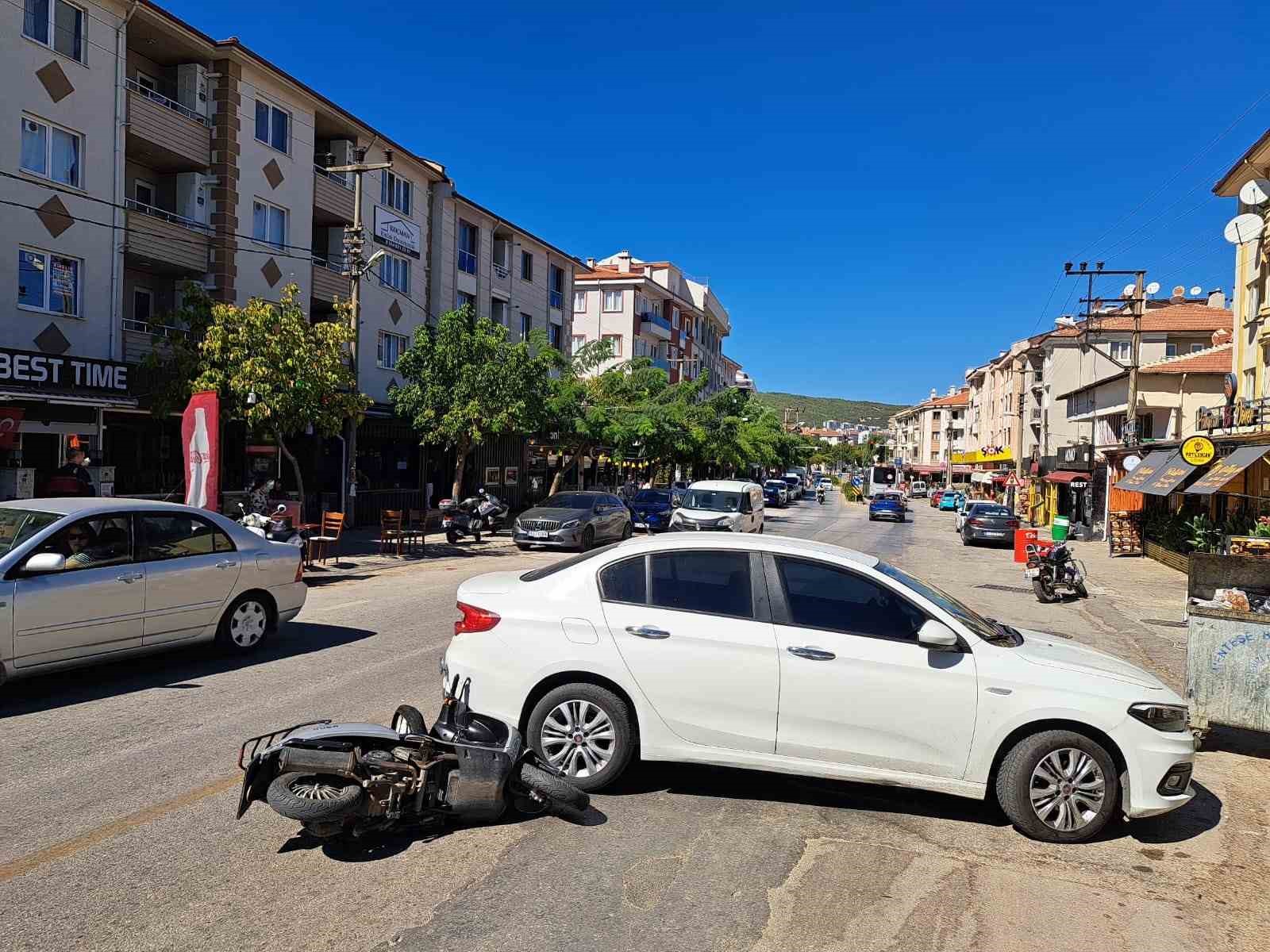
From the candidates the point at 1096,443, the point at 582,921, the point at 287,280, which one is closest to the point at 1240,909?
the point at 582,921

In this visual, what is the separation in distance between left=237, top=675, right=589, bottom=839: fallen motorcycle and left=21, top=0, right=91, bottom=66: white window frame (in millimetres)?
20139

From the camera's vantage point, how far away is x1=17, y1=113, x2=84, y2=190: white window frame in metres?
18.7

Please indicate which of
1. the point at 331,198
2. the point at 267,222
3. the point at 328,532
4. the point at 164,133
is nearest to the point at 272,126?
the point at 267,222

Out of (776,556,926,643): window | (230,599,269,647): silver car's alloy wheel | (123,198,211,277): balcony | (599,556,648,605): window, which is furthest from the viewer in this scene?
(123,198,211,277): balcony

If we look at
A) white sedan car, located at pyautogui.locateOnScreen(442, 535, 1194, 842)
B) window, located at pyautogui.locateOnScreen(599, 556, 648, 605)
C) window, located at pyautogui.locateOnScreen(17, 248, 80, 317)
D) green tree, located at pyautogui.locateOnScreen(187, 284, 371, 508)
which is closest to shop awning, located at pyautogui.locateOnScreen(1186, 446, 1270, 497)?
white sedan car, located at pyautogui.locateOnScreen(442, 535, 1194, 842)

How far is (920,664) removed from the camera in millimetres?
5090

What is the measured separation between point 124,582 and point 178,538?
29.9 inches

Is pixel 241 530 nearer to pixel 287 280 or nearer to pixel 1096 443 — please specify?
pixel 287 280

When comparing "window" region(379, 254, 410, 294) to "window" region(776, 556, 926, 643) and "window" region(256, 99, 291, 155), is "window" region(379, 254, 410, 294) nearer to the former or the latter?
"window" region(256, 99, 291, 155)

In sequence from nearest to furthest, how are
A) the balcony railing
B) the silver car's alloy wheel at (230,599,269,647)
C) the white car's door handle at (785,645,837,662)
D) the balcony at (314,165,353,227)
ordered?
the white car's door handle at (785,645,837,662), the silver car's alloy wheel at (230,599,269,647), the balcony railing, the balcony at (314,165,353,227)

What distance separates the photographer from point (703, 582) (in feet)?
18.1

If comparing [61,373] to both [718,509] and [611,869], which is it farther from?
[611,869]

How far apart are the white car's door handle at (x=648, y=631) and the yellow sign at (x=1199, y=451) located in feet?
68.8

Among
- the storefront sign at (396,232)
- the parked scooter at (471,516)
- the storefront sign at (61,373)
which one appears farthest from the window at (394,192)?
the storefront sign at (61,373)
